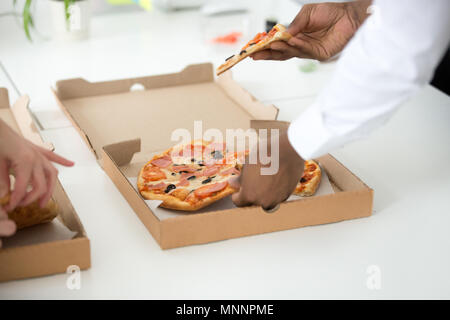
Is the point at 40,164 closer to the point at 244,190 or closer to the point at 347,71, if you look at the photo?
the point at 244,190

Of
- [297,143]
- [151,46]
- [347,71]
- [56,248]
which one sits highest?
[347,71]

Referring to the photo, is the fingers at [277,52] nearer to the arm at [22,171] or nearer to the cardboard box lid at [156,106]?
the cardboard box lid at [156,106]

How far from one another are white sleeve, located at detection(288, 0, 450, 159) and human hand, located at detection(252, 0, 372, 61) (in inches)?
21.0

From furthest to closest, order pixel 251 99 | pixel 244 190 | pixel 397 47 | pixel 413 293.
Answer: pixel 251 99, pixel 244 190, pixel 413 293, pixel 397 47

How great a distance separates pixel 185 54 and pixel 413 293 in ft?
4.48

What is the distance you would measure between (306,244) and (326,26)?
618 millimetres

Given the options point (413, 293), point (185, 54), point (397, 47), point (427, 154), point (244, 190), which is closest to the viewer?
point (397, 47)

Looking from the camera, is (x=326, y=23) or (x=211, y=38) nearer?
(x=326, y=23)

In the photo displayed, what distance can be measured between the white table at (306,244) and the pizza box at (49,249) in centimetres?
2

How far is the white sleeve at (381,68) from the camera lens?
0.88 meters

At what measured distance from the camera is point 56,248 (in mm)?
989

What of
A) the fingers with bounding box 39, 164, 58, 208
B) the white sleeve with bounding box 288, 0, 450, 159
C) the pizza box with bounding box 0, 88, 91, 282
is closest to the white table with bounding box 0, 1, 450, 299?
the pizza box with bounding box 0, 88, 91, 282

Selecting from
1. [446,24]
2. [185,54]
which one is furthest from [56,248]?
[185,54]

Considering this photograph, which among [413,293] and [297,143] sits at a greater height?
[297,143]
